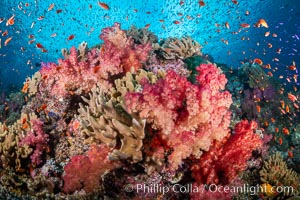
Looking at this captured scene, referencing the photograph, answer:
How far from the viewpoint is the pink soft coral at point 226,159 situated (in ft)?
12.1

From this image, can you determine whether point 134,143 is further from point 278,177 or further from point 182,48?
point 182,48

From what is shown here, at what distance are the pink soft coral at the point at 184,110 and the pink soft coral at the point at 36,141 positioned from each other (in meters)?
2.70

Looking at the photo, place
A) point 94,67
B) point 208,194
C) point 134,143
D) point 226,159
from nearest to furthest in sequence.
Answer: point 208,194
point 134,143
point 226,159
point 94,67

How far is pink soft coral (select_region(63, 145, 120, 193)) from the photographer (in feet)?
12.8

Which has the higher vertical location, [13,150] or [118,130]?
[118,130]

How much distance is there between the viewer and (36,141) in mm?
4961

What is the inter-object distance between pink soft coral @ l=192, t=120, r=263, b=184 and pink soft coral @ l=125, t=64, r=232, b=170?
0.24 meters

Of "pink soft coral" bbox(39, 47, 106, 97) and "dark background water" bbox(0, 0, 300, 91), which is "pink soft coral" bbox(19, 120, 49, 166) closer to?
"pink soft coral" bbox(39, 47, 106, 97)

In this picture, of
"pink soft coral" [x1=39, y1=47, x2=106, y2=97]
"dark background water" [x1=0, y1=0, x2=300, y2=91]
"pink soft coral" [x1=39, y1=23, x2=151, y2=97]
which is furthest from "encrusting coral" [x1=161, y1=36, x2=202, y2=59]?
"dark background water" [x1=0, y1=0, x2=300, y2=91]

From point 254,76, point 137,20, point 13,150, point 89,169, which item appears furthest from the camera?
point 137,20

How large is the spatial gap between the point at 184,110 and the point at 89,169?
6.49 ft

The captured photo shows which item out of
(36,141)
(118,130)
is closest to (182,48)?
(118,130)

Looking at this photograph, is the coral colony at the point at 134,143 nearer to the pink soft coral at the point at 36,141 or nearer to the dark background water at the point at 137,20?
the pink soft coral at the point at 36,141

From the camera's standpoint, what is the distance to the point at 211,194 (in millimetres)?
3316
